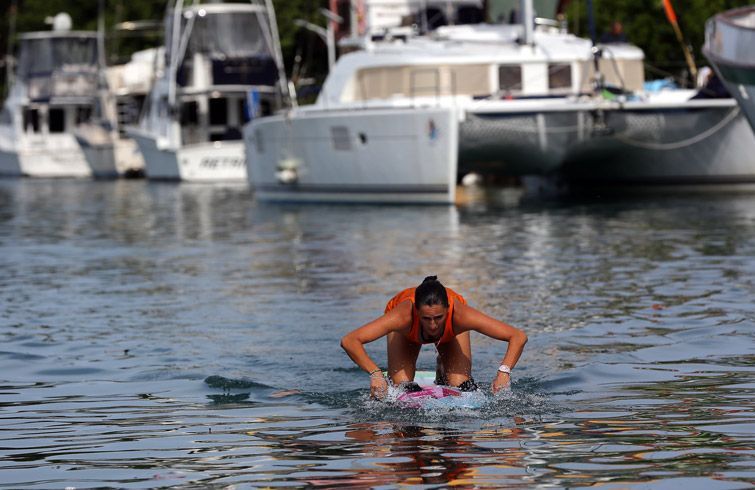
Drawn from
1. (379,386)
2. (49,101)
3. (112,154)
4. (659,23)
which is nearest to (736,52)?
(379,386)

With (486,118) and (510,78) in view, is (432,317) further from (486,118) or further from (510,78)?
(510,78)

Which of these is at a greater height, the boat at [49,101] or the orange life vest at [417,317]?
the orange life vest at [417,317]

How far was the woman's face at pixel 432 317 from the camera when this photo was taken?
32.9 ft

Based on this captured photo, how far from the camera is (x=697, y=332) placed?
14023 mm

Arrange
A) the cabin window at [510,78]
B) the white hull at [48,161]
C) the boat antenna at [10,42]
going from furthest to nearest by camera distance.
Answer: the boat antenna at [10,42], the white hull at [48,161], the cabin window at [510,78]

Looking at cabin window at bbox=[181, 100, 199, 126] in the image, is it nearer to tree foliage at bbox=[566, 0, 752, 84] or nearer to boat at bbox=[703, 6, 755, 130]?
tree foliage at bbox=[566, 0, 752, 84]

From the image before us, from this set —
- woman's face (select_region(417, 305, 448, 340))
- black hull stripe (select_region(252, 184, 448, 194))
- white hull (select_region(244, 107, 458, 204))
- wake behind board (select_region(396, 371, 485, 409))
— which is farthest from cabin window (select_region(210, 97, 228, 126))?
woman's face (select_region(417, 305, 448, 340))

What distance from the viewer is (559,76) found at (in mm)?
A: 31234

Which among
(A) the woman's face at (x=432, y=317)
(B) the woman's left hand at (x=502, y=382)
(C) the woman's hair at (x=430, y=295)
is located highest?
(C) the woman's hair at (x=430, y=295)

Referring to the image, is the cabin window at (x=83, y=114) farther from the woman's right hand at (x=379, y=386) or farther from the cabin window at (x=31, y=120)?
the woman's right hand at (x=379, y=386)

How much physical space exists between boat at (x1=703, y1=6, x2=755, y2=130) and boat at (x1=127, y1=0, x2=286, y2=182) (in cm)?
2625

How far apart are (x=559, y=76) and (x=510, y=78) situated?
1.00 m

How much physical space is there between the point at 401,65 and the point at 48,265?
10.4 meters

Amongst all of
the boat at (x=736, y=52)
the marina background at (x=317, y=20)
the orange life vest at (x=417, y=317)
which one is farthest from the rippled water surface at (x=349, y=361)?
the marina background at (x=317, y=20)
